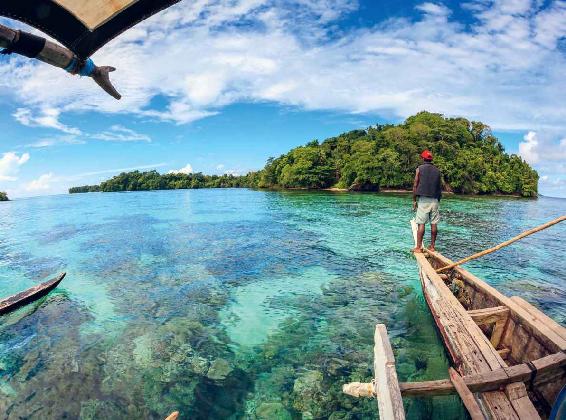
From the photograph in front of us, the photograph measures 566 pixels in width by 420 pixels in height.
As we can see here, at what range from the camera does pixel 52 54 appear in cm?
234

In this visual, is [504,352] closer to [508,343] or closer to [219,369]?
[508,343]

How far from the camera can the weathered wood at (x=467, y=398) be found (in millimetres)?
3197

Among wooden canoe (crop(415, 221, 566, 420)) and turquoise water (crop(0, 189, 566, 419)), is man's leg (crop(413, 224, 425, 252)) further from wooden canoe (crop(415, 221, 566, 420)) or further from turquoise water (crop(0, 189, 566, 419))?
wooden canoe (crop(415, 221, 566, 420))

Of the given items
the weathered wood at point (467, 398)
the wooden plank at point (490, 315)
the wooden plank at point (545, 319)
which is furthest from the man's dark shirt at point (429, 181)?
the weathered wood at point (467, 398)

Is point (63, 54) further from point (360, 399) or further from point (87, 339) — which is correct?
point (87, 339)

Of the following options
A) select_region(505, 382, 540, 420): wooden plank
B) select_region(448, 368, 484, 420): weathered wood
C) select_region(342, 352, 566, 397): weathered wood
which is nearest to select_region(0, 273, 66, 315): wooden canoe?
select_region(342, 352, 566, 397): weathered wood

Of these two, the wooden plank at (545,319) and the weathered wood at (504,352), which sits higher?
the wooden plank at (545,319)

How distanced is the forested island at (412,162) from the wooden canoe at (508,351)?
207 ft

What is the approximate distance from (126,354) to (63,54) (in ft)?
21.6

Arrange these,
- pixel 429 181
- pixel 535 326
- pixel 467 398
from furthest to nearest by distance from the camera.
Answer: pixel 429 181 < pixel 535 326 < pixel 467 398

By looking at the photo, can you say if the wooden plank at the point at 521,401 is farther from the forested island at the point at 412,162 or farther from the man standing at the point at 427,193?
the forested island at the point at 412,162

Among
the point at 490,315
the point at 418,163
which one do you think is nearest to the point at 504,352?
the point at 490,315

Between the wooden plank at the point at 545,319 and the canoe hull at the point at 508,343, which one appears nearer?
the canoe hull at the point at 508,343

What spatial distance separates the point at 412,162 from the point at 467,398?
68972mm
